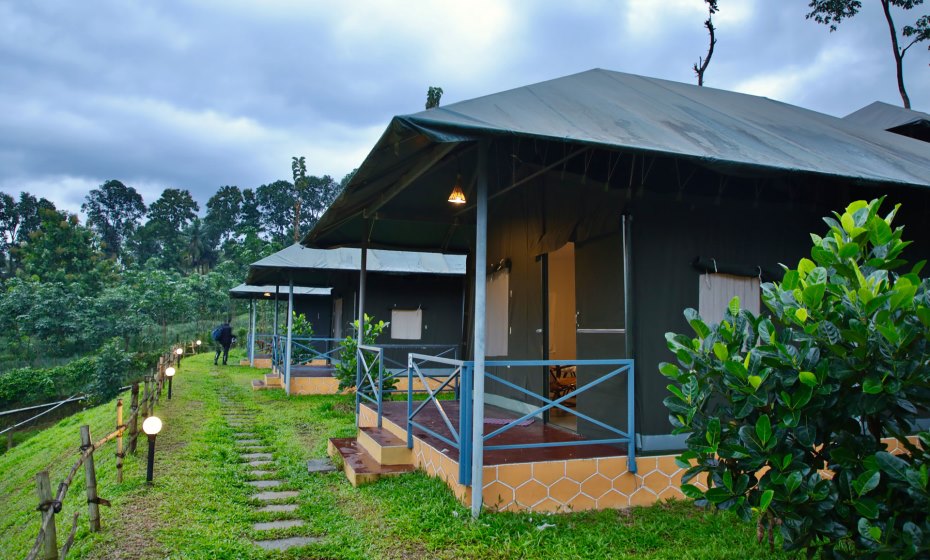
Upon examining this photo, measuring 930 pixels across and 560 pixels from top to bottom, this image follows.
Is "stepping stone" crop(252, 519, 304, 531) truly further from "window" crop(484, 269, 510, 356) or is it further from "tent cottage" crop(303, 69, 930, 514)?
"window" crop(484, 269, 510, 356)

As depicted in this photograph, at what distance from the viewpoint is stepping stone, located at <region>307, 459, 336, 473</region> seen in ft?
18.7

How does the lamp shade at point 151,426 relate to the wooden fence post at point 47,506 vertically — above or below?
above

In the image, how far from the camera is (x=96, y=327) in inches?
889

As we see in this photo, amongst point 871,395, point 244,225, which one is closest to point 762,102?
point 871,395

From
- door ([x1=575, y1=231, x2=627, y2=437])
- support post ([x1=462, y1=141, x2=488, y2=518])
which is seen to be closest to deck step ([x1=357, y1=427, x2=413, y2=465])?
support post ([x1=462, y1=141, x2=488, y2=518])

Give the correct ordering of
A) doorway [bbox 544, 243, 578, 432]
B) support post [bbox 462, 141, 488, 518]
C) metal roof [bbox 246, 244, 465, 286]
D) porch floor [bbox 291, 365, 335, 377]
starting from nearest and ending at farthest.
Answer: support post [bbox 462, 141, 488, 518] → doorway [bbox 544, 243, 578, 432] → metal roof [bbox 246, 244, 465, 286] → porch floor [bbox 291, 365, 335, 377]

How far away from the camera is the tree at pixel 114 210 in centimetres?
5922

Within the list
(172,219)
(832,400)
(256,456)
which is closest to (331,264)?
(256,456)

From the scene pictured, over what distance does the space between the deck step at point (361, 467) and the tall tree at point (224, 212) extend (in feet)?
165

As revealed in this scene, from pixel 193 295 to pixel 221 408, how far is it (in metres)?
20.4

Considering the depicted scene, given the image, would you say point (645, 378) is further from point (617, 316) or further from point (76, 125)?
point (76, 125)

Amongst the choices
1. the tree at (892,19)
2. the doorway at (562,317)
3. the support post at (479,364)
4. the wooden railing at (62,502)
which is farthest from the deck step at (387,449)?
the tree at (892,19)

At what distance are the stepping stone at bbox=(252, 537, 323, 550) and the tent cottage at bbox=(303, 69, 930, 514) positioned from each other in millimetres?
1120

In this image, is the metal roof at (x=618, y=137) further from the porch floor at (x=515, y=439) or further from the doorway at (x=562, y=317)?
the porch floor at (x=515, y=439)
